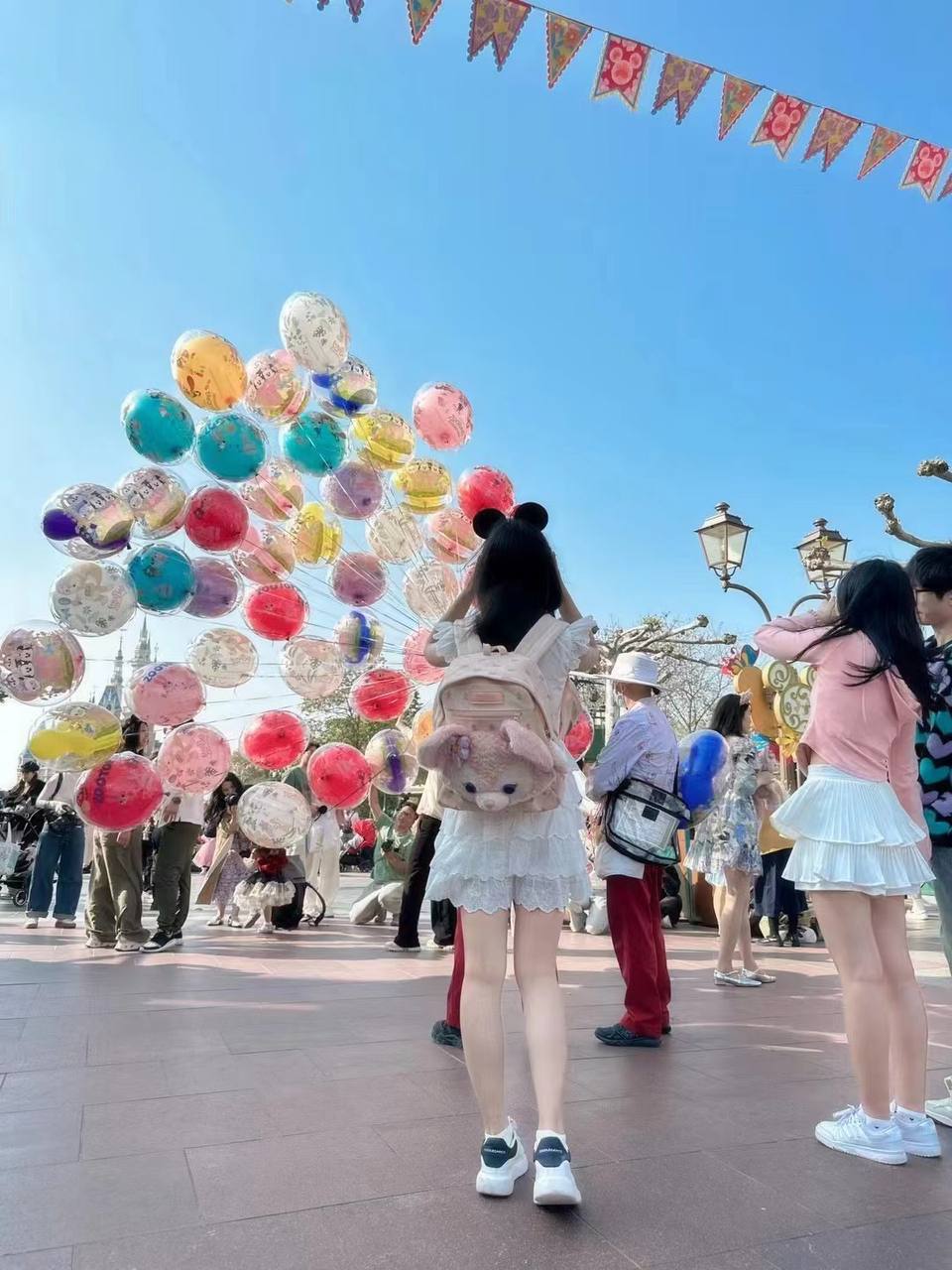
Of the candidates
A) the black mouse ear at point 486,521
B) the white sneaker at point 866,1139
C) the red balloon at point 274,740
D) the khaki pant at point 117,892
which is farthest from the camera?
the khaki pant at point 117,892

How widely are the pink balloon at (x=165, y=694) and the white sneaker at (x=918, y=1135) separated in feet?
14.8

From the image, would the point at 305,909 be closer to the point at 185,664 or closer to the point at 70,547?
the point at 185,664

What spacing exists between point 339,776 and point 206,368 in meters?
2.93

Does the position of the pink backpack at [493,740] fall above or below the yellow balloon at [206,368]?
below

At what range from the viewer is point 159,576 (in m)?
5.86

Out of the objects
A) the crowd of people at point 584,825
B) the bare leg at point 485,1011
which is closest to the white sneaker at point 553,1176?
the crowd of people at point 584,825

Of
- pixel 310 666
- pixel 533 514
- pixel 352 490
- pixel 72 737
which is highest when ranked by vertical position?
pixel 352 490

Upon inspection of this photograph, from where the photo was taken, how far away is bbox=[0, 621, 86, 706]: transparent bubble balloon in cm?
542

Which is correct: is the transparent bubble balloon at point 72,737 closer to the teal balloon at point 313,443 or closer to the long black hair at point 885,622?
the teal balloon at point 313,443

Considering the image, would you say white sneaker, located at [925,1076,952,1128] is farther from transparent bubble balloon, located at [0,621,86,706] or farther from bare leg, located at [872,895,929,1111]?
transparent bubble balloon, located at [0,621,86,706]

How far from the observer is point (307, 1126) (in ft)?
9.07

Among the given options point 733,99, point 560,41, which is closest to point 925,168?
point 733,99

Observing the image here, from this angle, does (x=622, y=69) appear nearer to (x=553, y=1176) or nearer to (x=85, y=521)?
(x=85, y=521)

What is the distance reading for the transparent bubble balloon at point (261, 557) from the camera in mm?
6453
